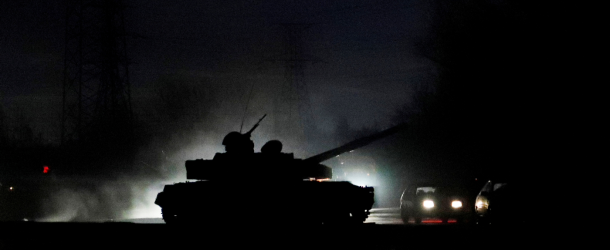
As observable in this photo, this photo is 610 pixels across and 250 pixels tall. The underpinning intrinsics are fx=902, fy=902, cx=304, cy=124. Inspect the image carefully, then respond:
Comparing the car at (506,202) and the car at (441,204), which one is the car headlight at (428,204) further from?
the car at (506,202)

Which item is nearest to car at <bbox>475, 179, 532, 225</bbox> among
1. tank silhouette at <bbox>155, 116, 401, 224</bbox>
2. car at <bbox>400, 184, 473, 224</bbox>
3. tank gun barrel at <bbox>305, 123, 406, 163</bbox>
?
tank gun barrel at <bbox>305, 123, 406, 163</bbox>

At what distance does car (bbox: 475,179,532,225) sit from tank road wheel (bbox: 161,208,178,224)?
9.13 meters

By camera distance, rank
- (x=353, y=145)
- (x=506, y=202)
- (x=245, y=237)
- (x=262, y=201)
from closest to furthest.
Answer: (x=245, y=237) → (x=262, y=201) → (x=353, y=145) → (x=506, y=202)

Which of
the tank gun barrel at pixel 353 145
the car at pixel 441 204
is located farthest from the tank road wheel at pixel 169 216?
the car at pixel 441 204

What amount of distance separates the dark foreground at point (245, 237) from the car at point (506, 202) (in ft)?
16.2

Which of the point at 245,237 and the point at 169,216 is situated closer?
the point at 245,237

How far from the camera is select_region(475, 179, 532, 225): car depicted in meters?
23.4

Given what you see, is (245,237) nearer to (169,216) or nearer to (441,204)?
(169,216)

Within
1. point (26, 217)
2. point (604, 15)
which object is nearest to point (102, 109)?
point (26, 217)

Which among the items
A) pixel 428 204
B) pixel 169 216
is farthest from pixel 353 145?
pixel 428 204

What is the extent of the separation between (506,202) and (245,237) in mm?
9987

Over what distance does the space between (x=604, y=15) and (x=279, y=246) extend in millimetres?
20804

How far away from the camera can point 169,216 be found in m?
19.0

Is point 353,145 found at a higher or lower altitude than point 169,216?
higher
